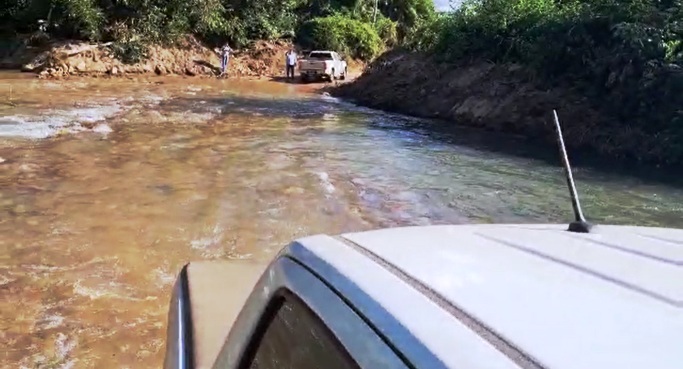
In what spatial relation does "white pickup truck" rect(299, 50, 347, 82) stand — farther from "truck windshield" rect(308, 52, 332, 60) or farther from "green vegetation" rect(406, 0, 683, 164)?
"green vegetation" rect(406, 0, 683, 164)

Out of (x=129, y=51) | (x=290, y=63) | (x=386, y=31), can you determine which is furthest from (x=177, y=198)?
(x=386, y=31)

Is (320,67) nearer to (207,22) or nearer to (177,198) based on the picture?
(207,22)

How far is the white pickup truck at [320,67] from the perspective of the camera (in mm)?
31797

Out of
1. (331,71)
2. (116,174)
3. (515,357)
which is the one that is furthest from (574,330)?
(331,71)

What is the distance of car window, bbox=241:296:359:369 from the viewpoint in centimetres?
127

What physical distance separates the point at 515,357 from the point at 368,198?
8.79 meters

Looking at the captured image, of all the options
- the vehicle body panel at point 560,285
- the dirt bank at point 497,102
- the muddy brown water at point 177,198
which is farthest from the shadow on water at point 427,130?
the vehicle body panel at point 560,285

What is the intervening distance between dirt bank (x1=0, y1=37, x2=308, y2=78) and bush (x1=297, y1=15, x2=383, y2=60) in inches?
79.0

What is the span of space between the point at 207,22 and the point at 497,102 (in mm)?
19389

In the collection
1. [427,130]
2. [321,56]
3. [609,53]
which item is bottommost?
[427,130]

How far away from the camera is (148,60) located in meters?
32.1

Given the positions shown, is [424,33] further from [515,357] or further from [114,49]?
[515,357]

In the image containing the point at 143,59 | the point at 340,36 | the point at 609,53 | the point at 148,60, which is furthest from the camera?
the point at 340,36

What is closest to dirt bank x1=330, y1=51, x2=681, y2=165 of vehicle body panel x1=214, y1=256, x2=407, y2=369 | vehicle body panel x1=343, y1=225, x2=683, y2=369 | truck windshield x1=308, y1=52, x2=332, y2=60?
truck windshield x1=308, y1=52, x2=332, y2=60
